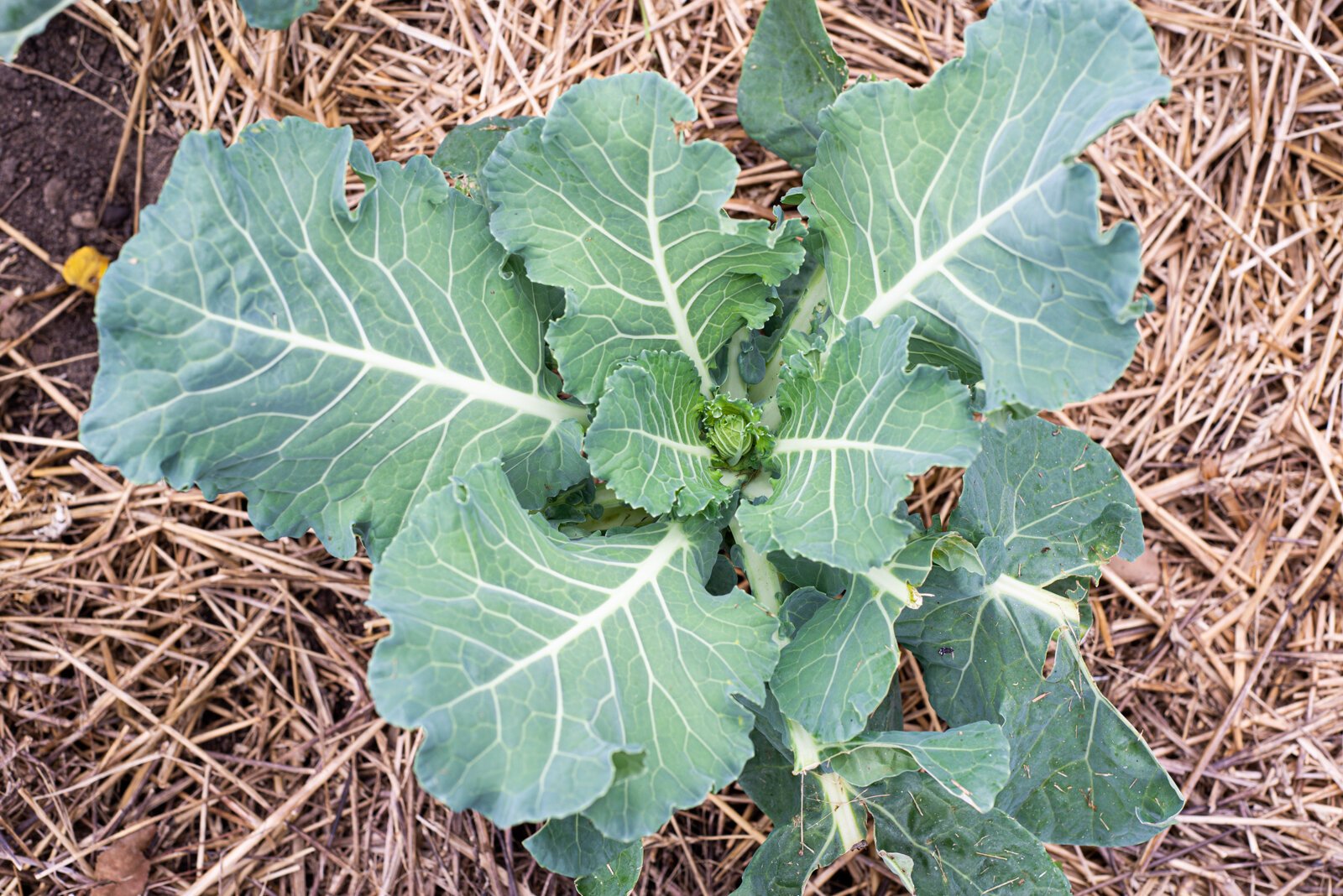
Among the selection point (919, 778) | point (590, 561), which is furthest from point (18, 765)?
point (919, 778)

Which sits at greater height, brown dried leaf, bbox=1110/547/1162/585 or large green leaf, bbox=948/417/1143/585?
large green leaf, bbox=948/417/1143/585

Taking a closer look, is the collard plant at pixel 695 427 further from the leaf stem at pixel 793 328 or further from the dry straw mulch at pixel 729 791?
the dry straw mulch at pixel 729 791

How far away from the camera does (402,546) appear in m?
1.49

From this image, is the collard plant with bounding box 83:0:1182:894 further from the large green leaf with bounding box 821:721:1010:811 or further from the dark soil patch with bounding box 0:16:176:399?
the dark soil patch with bounding box 0:16:176:399

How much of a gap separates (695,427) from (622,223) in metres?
0.46

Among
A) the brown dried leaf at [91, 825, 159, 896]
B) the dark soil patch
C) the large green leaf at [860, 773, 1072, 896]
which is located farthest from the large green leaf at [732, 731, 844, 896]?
the dark soil patch

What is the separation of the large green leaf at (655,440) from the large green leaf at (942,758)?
565 millimetres

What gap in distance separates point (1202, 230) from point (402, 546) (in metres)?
2.43

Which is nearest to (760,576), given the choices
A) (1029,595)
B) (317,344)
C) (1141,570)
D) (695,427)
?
(695,427)

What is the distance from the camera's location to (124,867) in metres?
2.44

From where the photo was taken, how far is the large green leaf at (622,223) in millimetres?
1714

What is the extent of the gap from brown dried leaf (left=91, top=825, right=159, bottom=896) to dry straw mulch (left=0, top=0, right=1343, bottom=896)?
29mm

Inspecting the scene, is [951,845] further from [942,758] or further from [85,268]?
[85,268]

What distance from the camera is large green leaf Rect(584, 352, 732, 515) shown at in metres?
1.69
